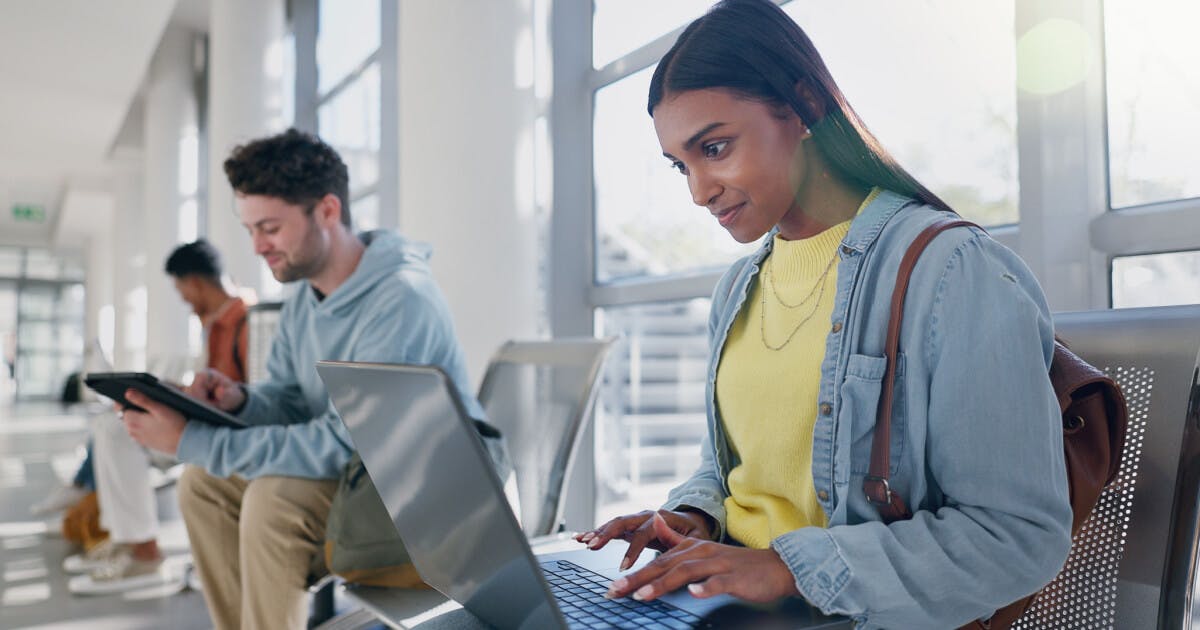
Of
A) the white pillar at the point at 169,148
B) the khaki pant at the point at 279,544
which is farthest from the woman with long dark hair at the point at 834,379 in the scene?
the white pillar at the point at 169,148

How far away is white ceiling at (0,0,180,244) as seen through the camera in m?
5.73

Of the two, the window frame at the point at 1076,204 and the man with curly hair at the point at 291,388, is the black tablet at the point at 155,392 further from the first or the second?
the window frame at the point at 1076,204

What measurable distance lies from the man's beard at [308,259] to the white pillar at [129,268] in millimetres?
8777

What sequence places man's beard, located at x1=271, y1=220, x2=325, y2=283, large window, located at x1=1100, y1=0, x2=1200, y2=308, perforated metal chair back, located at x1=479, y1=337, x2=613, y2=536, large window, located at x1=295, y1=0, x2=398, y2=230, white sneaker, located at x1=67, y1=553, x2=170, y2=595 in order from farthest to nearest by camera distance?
large window, located at x1=295, y1=0, x2=398, y2=230
white sneaker, located at x1=67, y1=553, x2=170, y2=595
man's beard, located at x1=271, y1=220, x2=325, y2=283
perforated metal chair back, located at x1=479, y1=337, x2=613, y2=536
large window, located at x1=1100, y1=0, x2=1200, y2=308

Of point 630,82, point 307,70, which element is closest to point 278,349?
point 630,82

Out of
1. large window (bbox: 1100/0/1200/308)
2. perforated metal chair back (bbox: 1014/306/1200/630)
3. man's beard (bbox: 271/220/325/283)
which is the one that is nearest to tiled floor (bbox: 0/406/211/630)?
man's beard (bbox: 271/220/325/283)

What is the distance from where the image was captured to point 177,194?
773cm

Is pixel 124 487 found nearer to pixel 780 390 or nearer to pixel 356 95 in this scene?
pixel 356 95

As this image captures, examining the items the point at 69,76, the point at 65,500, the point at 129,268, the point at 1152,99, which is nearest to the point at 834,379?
the point at 1152,99

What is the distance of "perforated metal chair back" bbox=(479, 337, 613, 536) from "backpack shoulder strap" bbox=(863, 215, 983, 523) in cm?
98

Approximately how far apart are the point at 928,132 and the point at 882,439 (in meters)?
1.03

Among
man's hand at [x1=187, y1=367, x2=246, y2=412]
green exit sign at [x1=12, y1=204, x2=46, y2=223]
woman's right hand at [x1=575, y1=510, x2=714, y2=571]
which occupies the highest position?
green exit sign at [x1=12, y1=204, x2=46, y2=223]

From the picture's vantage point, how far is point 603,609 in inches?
30.0

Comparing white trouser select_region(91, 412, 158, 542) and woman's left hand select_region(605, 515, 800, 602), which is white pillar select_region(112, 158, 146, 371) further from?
woman's left hand select_region(605, 515, 800, 602)
